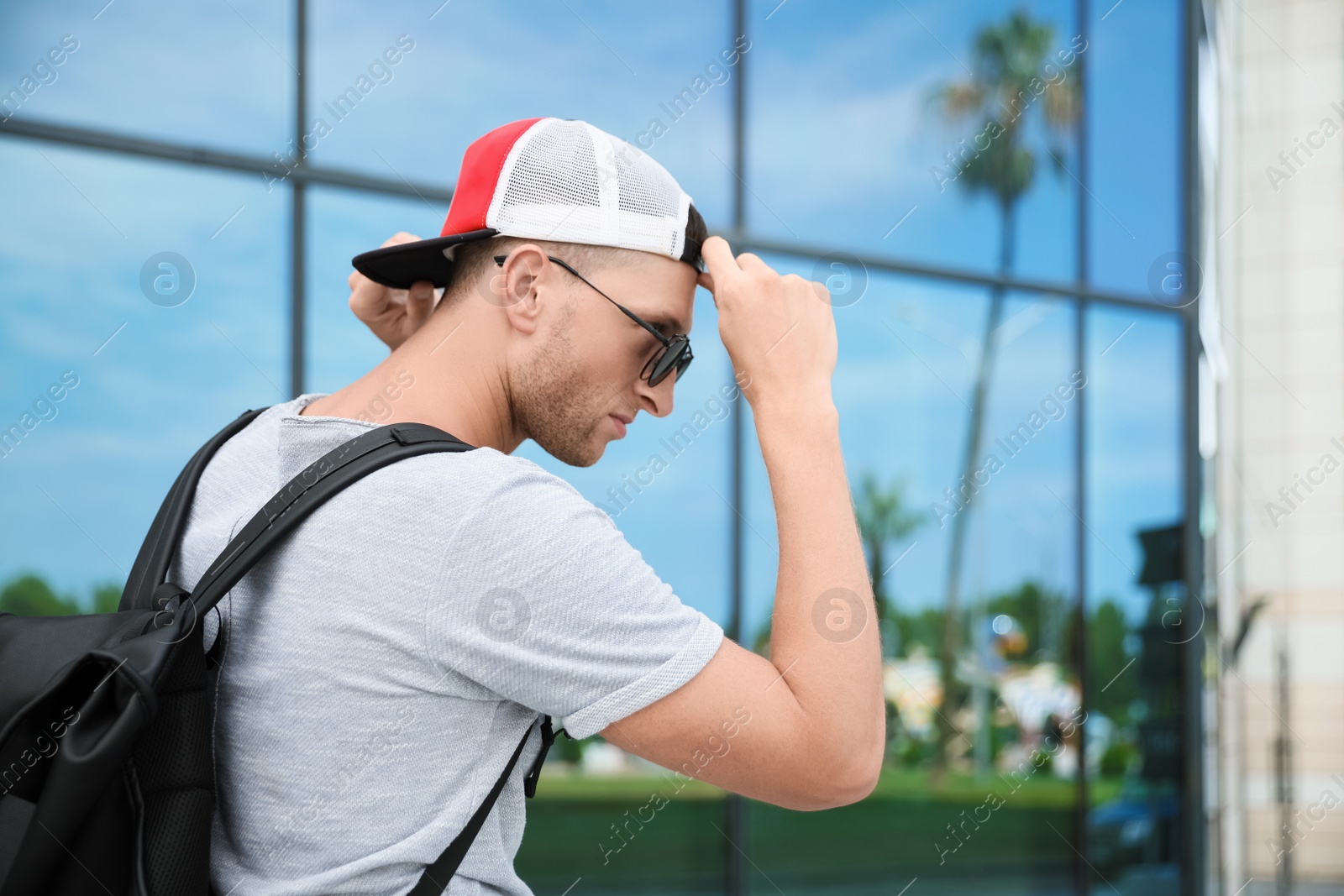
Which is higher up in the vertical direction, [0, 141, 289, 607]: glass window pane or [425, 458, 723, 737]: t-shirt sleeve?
[0, 141, 289, 607]: glass window pane

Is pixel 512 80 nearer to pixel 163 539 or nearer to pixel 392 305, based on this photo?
pixel 392 305

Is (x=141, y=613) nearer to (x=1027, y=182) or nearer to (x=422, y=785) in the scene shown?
(x=422, y=785)

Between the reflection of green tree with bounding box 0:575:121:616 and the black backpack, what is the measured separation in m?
2.53

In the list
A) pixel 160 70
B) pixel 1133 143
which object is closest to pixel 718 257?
pixel 160 70

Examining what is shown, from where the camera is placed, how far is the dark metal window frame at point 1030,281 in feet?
12.0

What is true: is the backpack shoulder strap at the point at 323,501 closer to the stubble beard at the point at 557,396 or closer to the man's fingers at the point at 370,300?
the stubble beard at the point at 557,396

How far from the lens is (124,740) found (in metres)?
0.92

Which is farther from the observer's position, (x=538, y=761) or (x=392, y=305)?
(x=392, y=305)

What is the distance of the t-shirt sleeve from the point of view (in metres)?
1.03

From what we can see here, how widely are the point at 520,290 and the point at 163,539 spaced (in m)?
0.53

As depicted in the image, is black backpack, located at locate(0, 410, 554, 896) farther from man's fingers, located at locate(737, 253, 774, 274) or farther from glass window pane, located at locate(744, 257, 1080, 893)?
glass window pane, located at locate(744, 257, 1080, 893)

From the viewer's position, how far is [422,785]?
1058 mm

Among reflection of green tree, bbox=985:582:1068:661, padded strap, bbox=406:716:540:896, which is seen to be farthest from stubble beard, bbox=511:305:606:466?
reflection of green tree, bbox=985:582:1068:661

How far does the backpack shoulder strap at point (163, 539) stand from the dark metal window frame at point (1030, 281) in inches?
98.4
